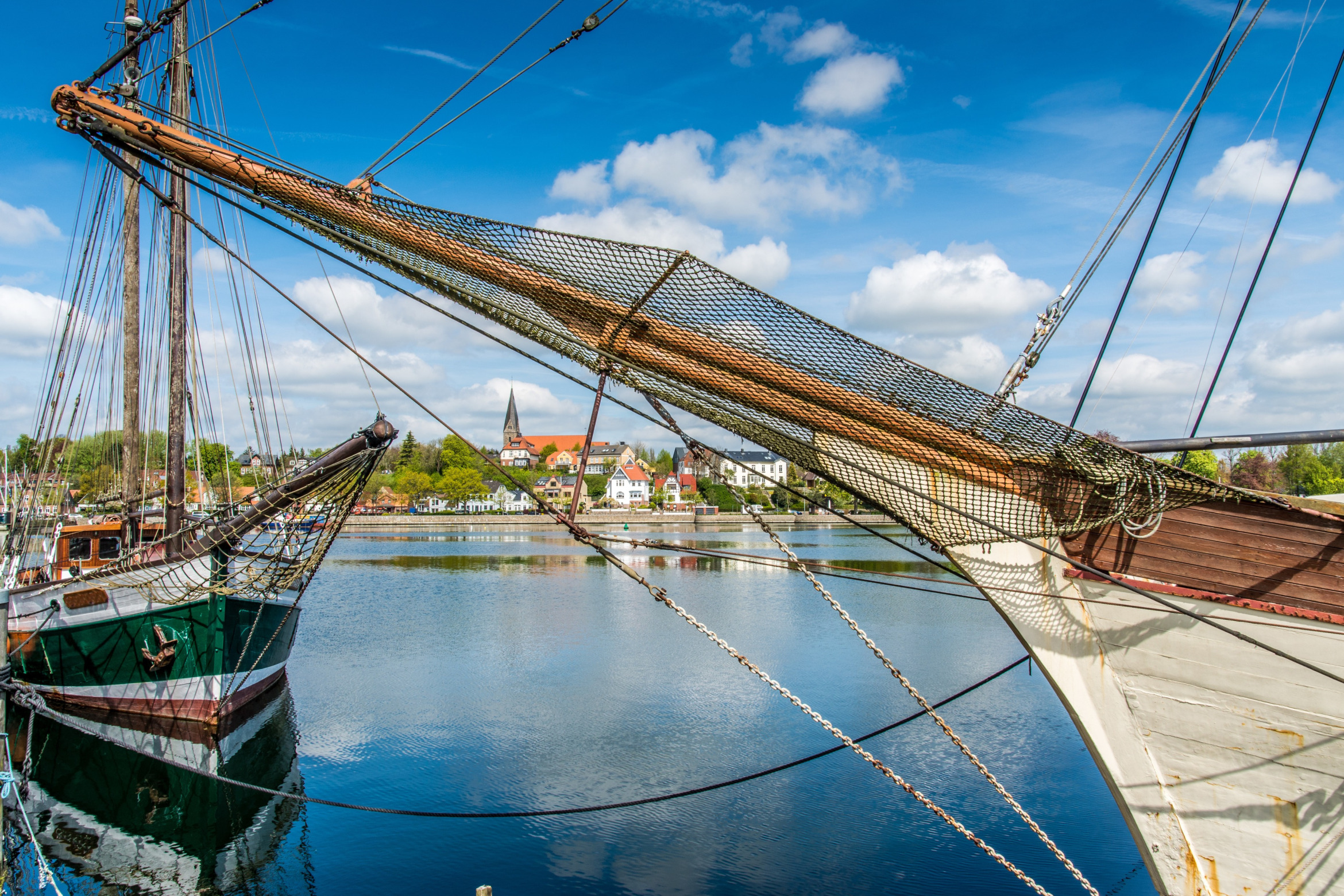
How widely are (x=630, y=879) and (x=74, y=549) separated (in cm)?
1377

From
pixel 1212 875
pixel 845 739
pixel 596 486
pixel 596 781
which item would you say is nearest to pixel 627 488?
pixel 596 486

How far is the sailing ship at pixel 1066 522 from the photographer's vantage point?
4430 millimetres

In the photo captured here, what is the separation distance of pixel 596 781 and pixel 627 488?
10117cm

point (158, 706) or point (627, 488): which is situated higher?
point (627, 488)

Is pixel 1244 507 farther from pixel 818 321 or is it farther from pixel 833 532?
pixel 833 532

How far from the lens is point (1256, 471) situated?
59.4 meters

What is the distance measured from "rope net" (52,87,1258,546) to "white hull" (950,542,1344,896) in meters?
0.52

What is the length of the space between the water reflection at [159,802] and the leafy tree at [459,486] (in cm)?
8288

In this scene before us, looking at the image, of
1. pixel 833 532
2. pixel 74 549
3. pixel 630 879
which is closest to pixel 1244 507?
pixel 630 879

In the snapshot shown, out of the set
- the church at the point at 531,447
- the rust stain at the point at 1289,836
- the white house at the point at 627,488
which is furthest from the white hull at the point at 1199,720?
the church at the point at 531,447

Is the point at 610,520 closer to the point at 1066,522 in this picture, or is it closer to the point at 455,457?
the point at 455,457

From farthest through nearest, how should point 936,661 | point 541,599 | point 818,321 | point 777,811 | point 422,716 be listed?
point 541,599 < point 936,661 < point 422,716 < point 777,811 < point 818,321

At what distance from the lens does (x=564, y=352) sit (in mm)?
5090

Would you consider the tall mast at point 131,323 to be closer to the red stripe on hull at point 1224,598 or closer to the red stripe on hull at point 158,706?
the red stripe on hull at point 158,706
